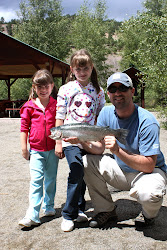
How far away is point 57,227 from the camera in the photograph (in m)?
2.85

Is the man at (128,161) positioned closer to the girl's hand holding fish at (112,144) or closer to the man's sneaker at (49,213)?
the girl's hand holding fish at (112,144)

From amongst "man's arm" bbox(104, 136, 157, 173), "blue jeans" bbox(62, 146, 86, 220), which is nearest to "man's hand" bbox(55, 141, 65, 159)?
"blue jeans" bbox(62, 146, 86, 220)

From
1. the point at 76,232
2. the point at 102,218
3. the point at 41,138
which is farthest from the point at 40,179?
the point at 102,218

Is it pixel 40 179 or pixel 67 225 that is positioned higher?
pixel 40 179

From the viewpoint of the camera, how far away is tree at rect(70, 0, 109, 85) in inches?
1499

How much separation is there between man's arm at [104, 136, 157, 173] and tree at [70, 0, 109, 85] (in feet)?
117

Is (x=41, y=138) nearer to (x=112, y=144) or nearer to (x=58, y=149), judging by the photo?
(x=58, y=149)

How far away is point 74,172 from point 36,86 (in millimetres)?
1127

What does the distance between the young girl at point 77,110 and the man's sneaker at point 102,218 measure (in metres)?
0.15

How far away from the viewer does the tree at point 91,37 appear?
38.1 metres

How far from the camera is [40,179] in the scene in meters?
3.01

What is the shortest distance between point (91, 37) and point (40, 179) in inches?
1482

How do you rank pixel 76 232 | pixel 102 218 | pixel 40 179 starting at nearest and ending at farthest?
pixel 76 232 → pixel 102 218 → pixel 40 179

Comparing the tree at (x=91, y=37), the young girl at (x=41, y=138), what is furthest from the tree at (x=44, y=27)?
the young girl at (x=41, y=138)
